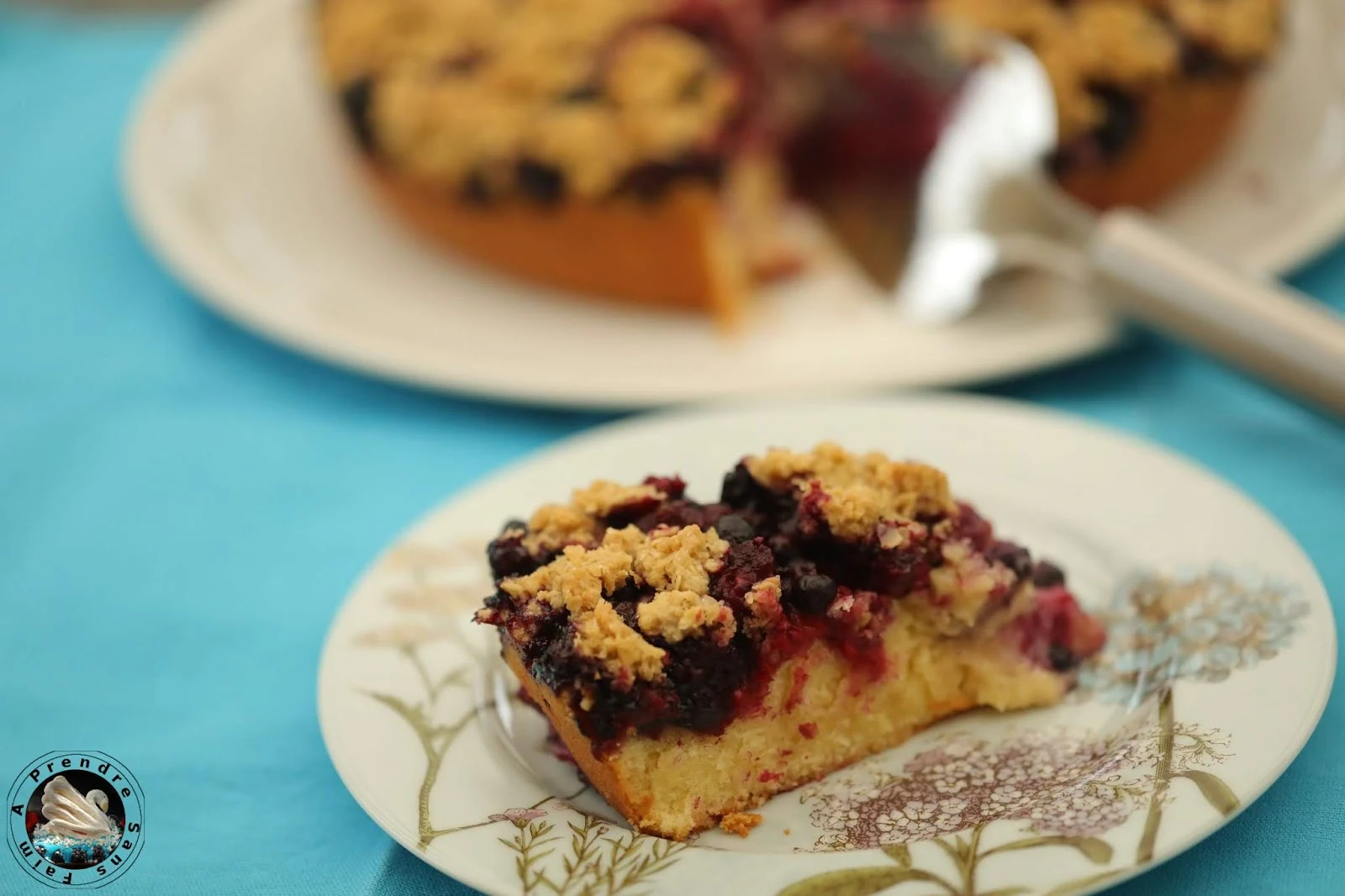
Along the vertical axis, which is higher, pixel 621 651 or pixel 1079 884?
pixel 621 651

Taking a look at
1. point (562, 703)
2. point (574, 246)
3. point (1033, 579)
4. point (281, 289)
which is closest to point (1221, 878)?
point (1033, 579)

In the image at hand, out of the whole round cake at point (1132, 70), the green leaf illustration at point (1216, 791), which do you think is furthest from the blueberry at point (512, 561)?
the whole round cake at point (1132, 70)

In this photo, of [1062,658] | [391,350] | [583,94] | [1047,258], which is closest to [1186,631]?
[1062,658]

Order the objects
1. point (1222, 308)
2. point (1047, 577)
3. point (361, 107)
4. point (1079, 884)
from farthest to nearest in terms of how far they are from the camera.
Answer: point (361, 107) < point (1222, 308) < point (1047, 577) < point (1079, 884)

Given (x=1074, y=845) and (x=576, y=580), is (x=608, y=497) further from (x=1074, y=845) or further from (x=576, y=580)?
(x=1074, y=845)

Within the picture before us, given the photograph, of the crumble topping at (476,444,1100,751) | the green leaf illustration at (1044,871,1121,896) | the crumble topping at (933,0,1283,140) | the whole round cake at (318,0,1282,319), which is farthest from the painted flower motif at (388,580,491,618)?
the crumble topping at (933,0,1283,140)

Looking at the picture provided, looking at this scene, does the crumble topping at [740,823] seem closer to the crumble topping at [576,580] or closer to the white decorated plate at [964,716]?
the white decorated plate at [964,716]
